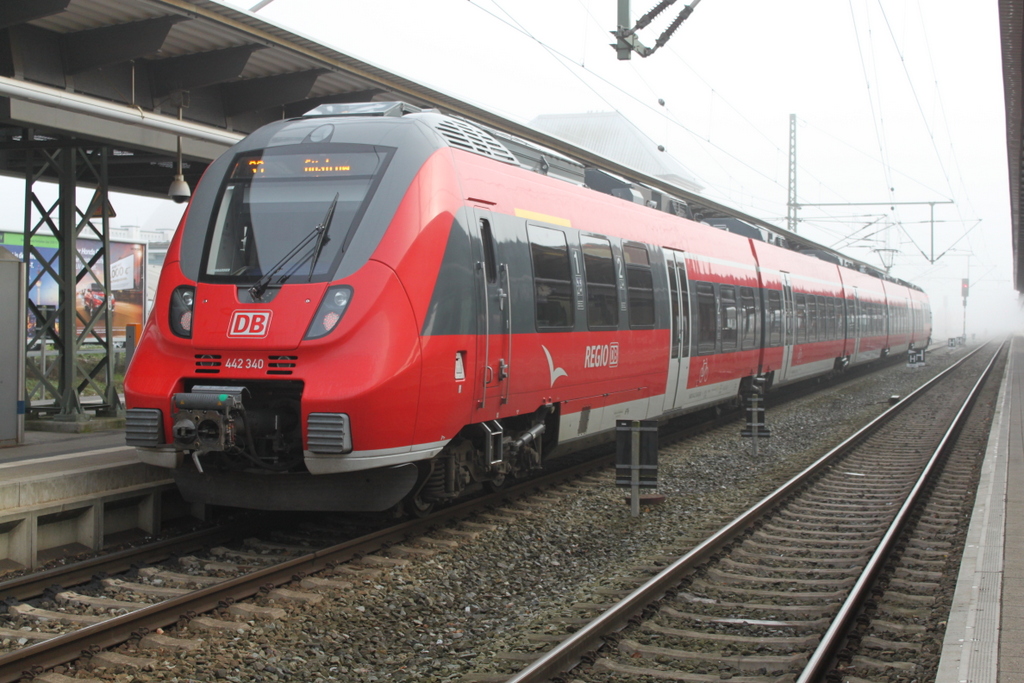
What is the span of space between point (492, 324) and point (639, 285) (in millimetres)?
3733

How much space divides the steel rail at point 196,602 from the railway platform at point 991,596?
4.06 m

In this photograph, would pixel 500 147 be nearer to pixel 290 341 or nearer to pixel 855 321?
pixel 290 341

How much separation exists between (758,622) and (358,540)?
305 cm

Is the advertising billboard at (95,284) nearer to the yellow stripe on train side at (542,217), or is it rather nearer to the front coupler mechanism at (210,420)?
the yellow stripe on train side at (542,217)

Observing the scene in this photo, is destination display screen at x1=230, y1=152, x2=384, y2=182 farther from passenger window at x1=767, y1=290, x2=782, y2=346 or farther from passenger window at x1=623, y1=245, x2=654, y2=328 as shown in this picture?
passenger window at x1=767, y1=290, x2=782, y2=346

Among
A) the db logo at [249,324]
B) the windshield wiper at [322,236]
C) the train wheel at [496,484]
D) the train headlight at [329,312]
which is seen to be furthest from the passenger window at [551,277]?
the db logo at [249,324]

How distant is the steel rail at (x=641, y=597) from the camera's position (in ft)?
16.0

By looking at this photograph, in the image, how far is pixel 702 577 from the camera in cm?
702

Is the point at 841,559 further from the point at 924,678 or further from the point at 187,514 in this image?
the point at 187,514

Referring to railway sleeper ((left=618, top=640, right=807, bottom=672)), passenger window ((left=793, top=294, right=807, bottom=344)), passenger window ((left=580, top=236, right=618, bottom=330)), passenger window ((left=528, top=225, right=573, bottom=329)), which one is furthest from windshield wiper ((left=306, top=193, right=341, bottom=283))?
passenger window ((left=793, top=294, right=807, bottom=344))

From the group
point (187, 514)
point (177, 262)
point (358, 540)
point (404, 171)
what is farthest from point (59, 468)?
point (404, 171)

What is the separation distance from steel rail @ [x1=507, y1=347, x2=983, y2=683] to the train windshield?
122 inches

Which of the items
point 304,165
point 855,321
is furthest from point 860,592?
point 855,321

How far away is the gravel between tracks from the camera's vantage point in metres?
5.05
